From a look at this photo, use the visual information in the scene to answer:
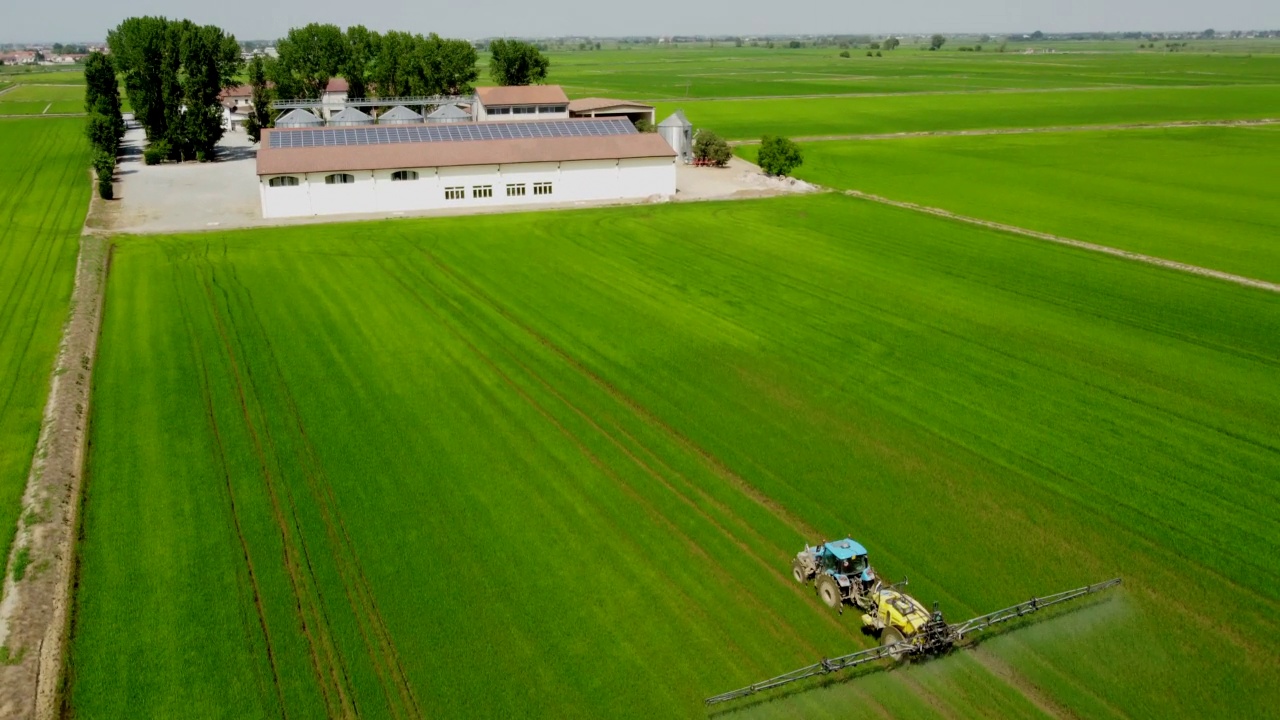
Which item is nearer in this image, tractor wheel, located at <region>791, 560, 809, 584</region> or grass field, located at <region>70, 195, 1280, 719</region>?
grass field, located at <region>70, 195, 1280, 719</region>

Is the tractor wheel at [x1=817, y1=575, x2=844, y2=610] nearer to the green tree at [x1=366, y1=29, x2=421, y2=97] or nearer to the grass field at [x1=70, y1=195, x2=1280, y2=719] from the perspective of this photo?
the grass field at [x1=70, y1=195, x2=1280, y2=719]

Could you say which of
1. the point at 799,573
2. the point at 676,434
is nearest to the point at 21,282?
the point at 676,434

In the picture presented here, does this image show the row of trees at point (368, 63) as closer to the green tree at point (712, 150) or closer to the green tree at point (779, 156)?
the green tree at point (712, 150)

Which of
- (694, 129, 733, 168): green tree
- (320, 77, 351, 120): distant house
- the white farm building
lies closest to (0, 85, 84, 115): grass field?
(320, 77, 351, 120): distant house

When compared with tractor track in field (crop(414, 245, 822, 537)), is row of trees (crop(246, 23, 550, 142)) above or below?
above

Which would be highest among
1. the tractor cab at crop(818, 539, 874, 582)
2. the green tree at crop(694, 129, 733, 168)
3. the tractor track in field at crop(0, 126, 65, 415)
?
the green tree at crop(694, 129, 733, 168)

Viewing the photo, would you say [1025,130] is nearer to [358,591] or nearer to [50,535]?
[358,591]

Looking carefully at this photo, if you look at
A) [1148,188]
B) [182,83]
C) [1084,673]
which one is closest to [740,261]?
[1084,673]
